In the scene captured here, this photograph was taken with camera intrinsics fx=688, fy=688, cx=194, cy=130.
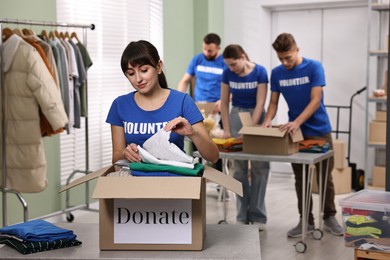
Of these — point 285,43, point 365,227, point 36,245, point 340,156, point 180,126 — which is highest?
point 285,43

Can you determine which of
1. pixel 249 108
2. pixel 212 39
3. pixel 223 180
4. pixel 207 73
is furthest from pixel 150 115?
pixel 207 73

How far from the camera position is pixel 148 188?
2.16 m

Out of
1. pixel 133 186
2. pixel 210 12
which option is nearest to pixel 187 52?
pixel 210 12

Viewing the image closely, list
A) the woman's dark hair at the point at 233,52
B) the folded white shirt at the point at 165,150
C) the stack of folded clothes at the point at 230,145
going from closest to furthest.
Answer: the folded white shirt at the point at 165,150 < the stack of folded clothes at the point at 230,145 < the woman's dark hair at the point at 233,52

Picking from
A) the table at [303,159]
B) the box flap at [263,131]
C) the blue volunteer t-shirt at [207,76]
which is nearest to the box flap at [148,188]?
the table at [303,159]

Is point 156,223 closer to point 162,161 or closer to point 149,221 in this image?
point 149,221

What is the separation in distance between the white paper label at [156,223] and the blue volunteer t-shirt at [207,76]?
14.8 ft

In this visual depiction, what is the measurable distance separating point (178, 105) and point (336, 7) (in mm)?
5450

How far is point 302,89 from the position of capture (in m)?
4.96

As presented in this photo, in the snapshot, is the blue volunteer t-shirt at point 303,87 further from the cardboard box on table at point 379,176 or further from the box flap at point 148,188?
the box flap at point 148,188

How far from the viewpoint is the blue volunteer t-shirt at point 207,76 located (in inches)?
262

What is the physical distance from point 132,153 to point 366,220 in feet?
3.69

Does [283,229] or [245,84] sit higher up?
[245,84]

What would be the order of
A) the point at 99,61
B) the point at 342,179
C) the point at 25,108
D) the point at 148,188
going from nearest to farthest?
the point at 148,188 → the point at 25,108 → the point at 99,61 → the point at 342,179
